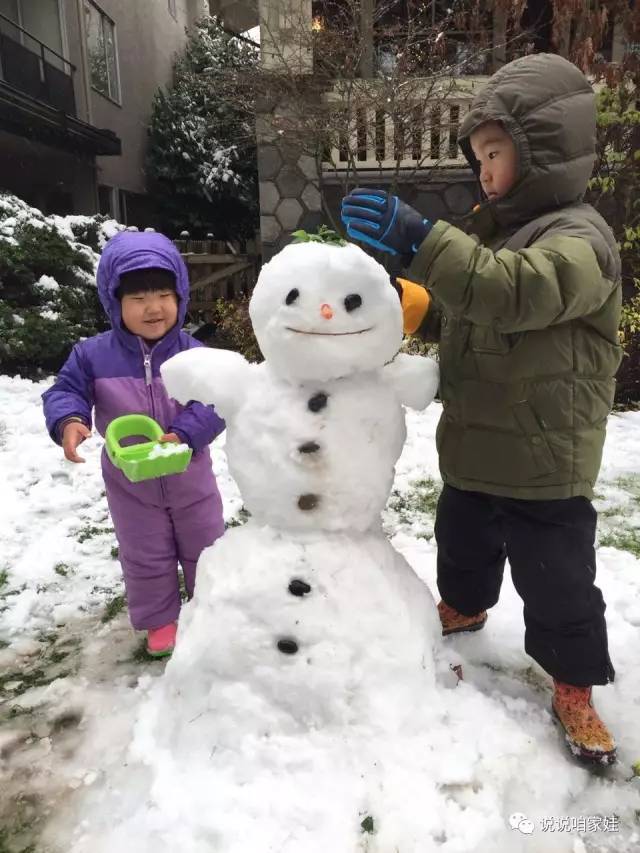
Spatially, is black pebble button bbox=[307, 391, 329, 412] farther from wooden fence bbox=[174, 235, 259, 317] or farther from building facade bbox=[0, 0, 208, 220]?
building facade bbox=[0, 0, 208, 220]

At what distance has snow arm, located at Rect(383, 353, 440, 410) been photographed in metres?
1.75

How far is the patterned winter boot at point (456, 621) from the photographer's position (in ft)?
7.14

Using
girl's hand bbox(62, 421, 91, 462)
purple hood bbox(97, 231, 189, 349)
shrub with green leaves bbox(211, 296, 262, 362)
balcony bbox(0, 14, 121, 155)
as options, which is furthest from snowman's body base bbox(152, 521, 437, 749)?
balcony bbox(0, 14, 121, 155)

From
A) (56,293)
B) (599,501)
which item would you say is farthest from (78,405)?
(56,293)

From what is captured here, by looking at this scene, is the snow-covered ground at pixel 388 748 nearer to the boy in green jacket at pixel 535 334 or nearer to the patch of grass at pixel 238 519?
the boy in green jacket at pixel 535 334

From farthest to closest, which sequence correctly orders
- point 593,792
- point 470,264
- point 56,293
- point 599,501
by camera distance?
point 56,293, point 599,501, point 593,792, point 470,264

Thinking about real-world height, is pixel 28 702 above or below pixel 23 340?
below

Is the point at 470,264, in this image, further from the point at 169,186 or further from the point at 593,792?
the point at 169,186

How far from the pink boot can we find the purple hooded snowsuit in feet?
0.08

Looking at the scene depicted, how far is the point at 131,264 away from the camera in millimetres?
1976

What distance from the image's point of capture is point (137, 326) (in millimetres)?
2064

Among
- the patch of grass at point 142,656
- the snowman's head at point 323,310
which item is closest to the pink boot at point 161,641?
the patch of grass at point 142,656

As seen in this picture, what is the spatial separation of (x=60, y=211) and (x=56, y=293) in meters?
6.46

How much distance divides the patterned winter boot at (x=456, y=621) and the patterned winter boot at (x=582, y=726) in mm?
417
